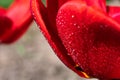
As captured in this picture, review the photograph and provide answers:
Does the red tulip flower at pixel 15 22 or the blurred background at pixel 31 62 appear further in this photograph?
the blurred background at pixel 31 62

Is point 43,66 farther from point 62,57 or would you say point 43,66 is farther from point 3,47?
point 62,57

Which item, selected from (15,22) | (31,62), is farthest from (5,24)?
(31,62)

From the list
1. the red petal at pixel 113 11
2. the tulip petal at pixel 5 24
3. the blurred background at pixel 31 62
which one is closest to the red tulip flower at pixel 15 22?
the tulip petal at pixel 5 24

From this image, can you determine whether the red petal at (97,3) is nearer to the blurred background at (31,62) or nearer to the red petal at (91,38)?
the red petal at (91,38)

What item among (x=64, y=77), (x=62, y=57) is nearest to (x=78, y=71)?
(x=62, y=57)

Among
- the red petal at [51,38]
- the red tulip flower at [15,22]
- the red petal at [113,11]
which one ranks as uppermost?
Result: the red petal at [51,38]

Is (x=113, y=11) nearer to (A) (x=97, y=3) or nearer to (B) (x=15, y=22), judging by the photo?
(A) (x=97, y=3)
